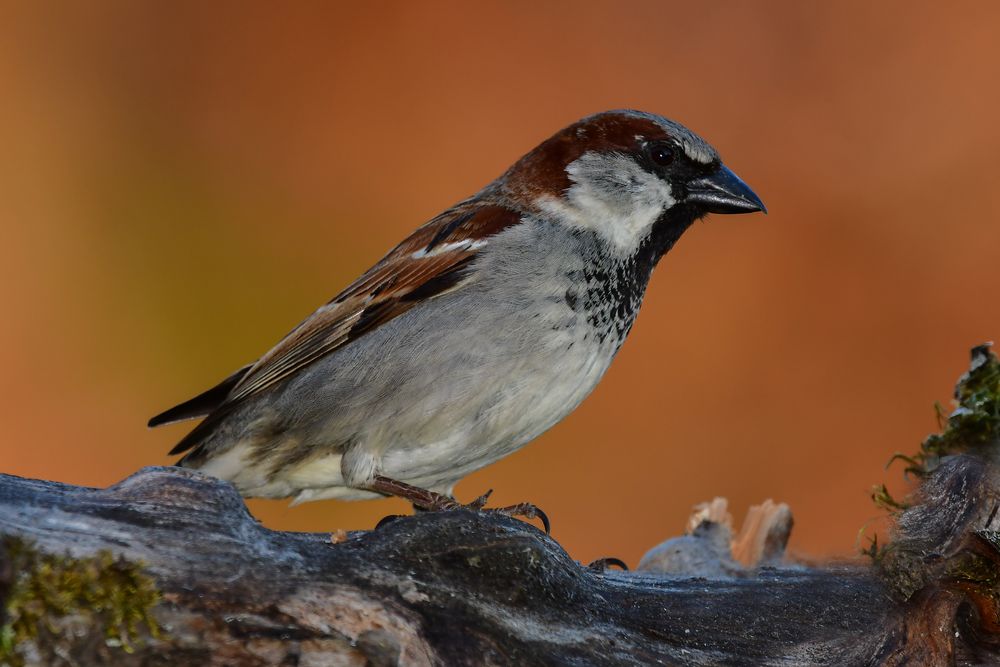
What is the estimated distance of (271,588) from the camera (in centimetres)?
180

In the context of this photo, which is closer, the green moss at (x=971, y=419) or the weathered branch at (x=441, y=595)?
the weathered branch at (x=441, y=595)

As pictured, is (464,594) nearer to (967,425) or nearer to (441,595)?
(441,595)

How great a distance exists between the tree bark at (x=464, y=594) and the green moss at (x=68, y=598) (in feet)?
0.05

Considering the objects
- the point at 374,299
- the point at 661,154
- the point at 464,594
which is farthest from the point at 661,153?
the point at 464,594

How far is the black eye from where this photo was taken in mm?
3270

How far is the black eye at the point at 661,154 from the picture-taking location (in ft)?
10.7

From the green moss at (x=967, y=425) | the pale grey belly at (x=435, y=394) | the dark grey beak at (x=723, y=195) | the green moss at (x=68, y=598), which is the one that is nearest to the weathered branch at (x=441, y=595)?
the green moss at (x=68, y=598)

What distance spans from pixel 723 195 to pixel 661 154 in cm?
23

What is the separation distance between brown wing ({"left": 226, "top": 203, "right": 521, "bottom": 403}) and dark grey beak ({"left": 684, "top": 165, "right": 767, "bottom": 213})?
1.82 ft

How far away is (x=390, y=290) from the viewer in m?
3.25

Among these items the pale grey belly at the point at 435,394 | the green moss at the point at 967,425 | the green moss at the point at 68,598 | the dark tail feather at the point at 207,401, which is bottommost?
the green moss at the point at 68,598

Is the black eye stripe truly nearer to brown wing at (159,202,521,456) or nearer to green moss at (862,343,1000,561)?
brown wing at (159,202,521,456)

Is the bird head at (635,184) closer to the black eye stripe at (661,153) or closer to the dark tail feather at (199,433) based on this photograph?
the black eye stripe at (661,153)

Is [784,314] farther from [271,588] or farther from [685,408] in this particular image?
[271,588]
